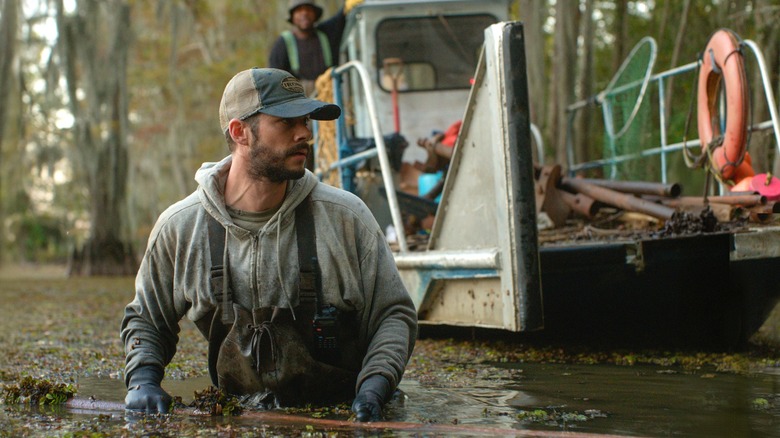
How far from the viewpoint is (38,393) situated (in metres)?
4.73

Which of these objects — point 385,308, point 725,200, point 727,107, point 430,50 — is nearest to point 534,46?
point 430,50

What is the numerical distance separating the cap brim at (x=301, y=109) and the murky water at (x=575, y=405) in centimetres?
114

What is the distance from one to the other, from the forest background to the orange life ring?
849 millimetres

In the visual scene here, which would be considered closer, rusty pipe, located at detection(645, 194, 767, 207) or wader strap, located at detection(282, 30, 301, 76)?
rusty pipe, located at detection(645, 194, 767, 207)

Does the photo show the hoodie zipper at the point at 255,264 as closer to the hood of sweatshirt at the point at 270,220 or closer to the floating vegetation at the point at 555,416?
the hood of sweatshirt at the point at 270,220

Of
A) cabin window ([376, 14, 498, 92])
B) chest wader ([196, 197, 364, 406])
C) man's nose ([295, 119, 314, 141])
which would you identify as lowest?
chest wader ([196, 197, 364, 406])

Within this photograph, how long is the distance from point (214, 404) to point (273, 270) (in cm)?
58

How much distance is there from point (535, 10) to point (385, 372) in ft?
43.5

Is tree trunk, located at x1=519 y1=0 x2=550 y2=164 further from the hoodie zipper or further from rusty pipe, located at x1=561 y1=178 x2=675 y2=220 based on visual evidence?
the hoodie zipper

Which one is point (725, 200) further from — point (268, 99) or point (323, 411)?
point (268, 99)

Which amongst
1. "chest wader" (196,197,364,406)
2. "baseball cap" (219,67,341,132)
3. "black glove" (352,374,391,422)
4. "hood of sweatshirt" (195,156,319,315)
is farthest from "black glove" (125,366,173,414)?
"baseball cap" (219,67,341,132)

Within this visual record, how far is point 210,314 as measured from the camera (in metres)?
4.23

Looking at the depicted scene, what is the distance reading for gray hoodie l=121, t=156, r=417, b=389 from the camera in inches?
163

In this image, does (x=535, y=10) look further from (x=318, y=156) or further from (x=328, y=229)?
(x=328, y=229)
